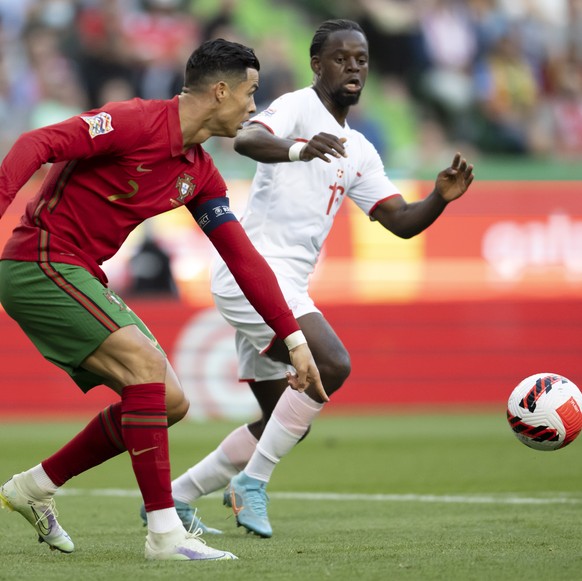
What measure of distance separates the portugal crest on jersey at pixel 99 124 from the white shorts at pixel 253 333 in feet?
5.77

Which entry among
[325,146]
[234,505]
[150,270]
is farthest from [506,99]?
[325,146]

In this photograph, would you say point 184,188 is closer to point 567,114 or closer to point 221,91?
point 221,91

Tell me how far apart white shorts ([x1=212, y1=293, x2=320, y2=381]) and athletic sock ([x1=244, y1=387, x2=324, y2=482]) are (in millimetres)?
315

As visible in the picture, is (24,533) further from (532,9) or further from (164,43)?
(532,9)

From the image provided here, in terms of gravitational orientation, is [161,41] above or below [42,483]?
above

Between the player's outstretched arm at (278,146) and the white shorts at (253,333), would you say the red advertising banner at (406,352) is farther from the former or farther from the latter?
the player's outstretched arm at (278,146)

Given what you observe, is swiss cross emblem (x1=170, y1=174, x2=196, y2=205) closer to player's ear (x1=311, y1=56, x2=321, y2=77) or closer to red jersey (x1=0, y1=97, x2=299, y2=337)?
red jersey (x1=0, y1=97, x2=299, y2=337)

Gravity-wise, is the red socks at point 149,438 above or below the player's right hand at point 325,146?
below

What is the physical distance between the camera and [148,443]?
16.1 feet

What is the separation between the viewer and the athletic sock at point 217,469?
6605 millimetres

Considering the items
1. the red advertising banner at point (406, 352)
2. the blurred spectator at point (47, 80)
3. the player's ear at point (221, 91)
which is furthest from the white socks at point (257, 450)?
the blurred spectator at point (47, 80)

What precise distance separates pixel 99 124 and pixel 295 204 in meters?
1.84

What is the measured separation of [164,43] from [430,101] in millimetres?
3977

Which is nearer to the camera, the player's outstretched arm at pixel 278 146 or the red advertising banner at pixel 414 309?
the player's outstretched arm at pixel 278 146
